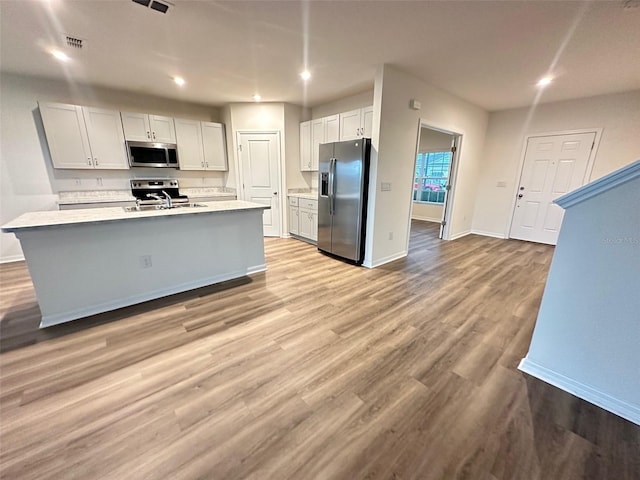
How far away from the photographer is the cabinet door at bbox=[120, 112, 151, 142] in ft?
14.0

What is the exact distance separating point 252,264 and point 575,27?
406 centimetres

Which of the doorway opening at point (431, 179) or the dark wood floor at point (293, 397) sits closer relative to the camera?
the dark wood floor at point (293, 397)

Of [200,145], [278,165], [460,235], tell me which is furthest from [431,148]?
[200,145]

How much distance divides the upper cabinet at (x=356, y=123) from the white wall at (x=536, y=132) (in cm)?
330

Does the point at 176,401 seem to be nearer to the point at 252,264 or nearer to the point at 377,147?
the point at 252,264

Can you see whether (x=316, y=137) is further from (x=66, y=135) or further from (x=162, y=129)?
(x=66, y=135)

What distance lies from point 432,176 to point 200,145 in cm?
595

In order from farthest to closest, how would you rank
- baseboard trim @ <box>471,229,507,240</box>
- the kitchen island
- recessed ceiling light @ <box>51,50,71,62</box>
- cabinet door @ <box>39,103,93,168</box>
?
baseboard trim @ <box>471,229,507,240</box> → cabinet door @ <box>39,103,93,168</box> → recessed ceiling light @ <box>51,50,71,62</box> → the kitchen island

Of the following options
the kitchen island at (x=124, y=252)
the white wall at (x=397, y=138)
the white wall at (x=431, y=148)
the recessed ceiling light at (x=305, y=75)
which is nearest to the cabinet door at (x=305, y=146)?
the recessed ceiling light at (x=305, y=75)

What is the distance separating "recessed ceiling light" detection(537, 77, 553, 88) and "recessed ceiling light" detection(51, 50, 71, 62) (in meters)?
6.04

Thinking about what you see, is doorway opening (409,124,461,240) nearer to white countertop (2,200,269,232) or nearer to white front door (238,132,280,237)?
white front door (238,132,280,237)

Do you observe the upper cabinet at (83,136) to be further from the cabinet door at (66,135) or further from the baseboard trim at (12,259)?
the baseboard trim at (12,259)

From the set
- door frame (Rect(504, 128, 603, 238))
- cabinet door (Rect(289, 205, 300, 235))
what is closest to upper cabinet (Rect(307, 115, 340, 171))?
cabinet door (Rect(289, 205, 300, 235))

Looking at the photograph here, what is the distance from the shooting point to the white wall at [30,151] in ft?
11.9
